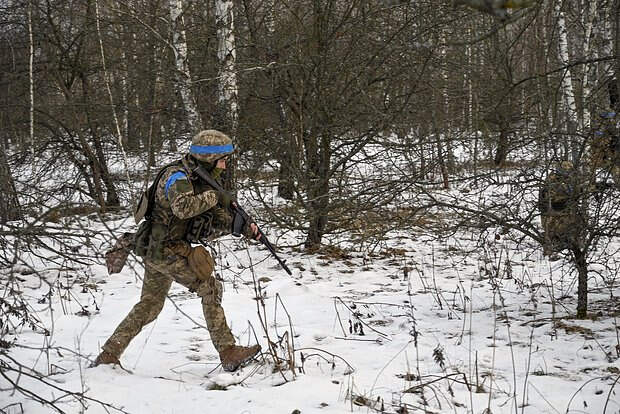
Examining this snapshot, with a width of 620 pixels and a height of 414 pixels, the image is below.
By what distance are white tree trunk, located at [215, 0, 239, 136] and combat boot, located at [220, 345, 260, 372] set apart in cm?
432

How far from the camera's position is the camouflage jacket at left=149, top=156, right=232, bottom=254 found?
12.8ft

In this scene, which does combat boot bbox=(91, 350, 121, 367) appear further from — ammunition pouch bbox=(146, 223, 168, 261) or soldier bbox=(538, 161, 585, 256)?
soldier bbox=(538, 161, 585, 256)

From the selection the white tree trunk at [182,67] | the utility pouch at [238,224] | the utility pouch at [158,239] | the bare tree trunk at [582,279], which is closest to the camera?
the utility pouch at [158,239]

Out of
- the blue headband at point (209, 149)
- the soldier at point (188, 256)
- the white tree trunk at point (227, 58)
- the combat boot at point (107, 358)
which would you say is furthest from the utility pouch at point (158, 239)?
the white tree trunk at point (227, 58)

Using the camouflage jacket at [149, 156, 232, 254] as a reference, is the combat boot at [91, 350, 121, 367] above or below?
below

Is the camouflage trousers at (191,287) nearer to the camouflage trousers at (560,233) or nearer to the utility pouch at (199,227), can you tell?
the utility pouch at (199,227)

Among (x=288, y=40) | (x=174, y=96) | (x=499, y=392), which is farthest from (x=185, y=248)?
(x=174, y=96)

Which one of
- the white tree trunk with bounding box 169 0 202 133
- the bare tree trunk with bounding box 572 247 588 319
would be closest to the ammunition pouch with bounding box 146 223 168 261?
the bare tree trunk with bounding box 572 247 588 319

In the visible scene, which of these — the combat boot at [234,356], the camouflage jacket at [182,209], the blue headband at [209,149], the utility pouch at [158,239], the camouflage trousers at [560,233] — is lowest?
the combat boot at [234,356]

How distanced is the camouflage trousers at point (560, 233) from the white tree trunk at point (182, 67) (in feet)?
16.1

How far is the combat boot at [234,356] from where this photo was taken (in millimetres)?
4078

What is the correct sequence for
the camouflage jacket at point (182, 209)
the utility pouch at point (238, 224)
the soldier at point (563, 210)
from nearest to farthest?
the camouflage jacket at point (182, 209) → the utility pouch at point (238, 224) → the soldier at point (563, 210)

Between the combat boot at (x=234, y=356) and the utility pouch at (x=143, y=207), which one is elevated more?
the utility pouch at (x=143, y=207)

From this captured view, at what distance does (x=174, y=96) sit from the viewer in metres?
9.34
